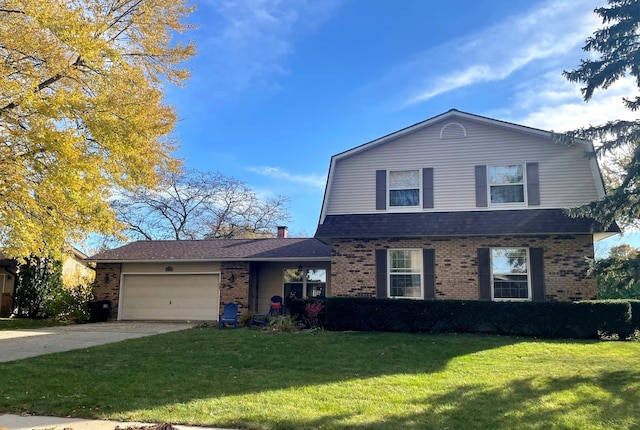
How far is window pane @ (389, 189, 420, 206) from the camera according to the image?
15234mm

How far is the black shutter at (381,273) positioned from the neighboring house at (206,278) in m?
3.22

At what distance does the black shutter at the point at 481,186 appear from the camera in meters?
14.6

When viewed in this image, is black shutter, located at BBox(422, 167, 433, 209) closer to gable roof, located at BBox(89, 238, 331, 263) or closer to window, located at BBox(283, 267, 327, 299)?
gable roof, located at BBox(89, 238, 331, 263)

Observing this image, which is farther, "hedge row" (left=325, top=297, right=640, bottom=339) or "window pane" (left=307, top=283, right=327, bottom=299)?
"window pane" (left=307, top=283, right=327, bottom=299)

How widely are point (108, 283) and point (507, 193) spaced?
1594 centimetres

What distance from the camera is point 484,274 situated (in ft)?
46.1

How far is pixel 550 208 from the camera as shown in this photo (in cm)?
1409

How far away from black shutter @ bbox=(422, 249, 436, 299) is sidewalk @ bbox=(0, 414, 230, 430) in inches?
404

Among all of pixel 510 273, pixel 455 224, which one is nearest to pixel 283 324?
pixel 455 224

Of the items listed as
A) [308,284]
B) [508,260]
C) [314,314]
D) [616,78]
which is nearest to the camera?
[616,78]

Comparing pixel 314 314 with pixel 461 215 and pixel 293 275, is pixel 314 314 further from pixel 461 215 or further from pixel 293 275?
pixel 461 215

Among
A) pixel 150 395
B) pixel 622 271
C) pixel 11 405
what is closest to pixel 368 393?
pixel 150 395

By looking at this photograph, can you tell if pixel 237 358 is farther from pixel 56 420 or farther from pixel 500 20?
pixel 500 20

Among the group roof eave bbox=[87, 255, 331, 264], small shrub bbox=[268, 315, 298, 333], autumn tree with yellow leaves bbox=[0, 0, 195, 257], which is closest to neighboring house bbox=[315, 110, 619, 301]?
small shrub bbox=[268, 315, 298, 333]
